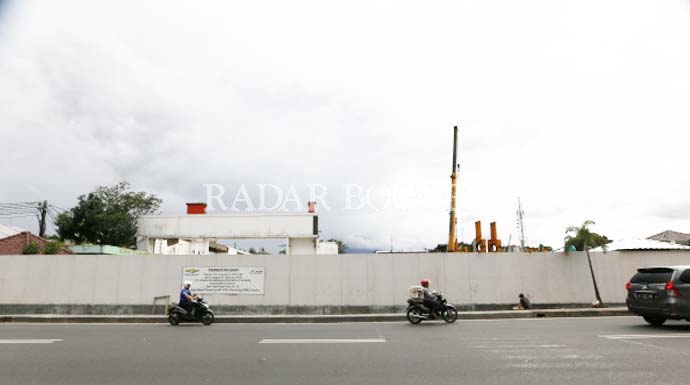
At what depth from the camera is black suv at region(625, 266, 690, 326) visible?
10.8 meters

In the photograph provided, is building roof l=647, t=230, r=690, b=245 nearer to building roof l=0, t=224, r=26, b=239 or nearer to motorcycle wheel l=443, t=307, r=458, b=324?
motorcycle wheel l=443, t=307, r=458, b=324

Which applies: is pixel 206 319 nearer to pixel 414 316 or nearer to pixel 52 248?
pixel 414 316

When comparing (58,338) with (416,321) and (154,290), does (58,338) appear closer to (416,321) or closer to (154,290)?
(154,290)

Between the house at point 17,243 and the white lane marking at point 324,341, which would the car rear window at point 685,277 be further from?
the house at point 17,243

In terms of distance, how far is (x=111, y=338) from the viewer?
35.8 feet

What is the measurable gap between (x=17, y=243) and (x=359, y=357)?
104 ft

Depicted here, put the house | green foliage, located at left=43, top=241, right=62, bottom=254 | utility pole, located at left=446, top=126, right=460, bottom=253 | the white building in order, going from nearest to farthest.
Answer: utility pole, located at left=446, top=126, right=460, bottom=253, green foliage, located at left=43, top=241, right=62, bottom=254, the house, the white building

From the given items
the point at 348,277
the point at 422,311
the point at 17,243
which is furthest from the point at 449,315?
the point at 17,243

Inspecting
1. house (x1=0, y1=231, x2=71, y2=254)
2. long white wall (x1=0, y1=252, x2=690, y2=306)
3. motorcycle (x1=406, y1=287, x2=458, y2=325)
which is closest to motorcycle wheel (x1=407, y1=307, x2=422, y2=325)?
motorcycle (x1=406, y1=287, x2=458, y2=325)

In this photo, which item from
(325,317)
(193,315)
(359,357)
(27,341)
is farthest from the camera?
(325,317)

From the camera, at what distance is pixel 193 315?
47.4ft

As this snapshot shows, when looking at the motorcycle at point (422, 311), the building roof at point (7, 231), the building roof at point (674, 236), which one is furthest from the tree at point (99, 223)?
the building roof at point (674, 236)

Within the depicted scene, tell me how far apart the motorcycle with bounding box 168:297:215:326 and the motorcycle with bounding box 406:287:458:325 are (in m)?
6.40

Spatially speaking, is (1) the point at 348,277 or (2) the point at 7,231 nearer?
(1) the point at 348,277
